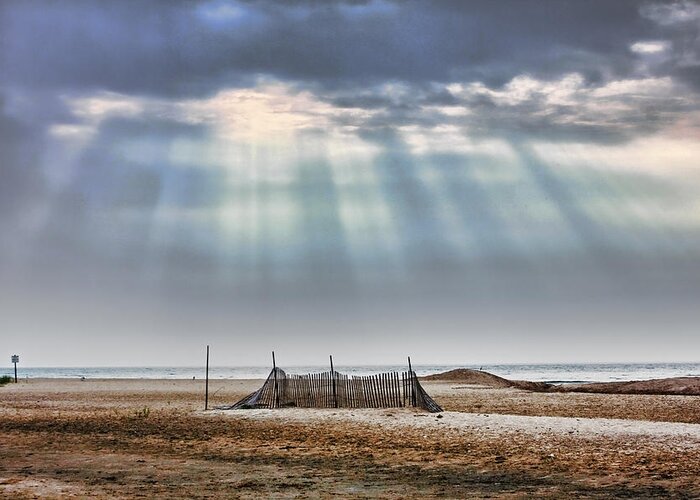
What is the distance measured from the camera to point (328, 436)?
20.5m

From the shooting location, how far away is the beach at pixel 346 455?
12586mm

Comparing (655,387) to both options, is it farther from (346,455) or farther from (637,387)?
(346,455)

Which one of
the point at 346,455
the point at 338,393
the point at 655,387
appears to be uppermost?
the point at 338,393

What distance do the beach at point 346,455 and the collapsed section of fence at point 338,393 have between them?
190cm

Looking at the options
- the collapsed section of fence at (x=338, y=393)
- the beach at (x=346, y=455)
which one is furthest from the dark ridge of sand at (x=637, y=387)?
the collapsed section of fence at (x=338, y=393)

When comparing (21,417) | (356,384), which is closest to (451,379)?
(356,384)

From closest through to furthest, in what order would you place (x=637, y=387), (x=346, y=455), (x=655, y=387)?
(x=346, y=455), (x=655, y=387), (x=637, y=387)

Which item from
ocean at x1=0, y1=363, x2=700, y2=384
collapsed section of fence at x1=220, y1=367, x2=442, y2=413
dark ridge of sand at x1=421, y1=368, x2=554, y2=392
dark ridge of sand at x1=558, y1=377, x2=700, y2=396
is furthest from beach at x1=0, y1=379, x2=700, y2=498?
ocean at x1=0, y1=363, x2=700, y2=384

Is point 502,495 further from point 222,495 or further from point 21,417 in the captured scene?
point 21,417

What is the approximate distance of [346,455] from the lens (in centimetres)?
1695

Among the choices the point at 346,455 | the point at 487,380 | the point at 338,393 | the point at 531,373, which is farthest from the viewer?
the point at 531,373

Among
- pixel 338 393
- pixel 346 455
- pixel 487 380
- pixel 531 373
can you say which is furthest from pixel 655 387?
pixel 531 373

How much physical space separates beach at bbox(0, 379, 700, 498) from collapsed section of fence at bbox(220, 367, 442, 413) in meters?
1.90

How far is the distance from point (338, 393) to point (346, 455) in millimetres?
13012
